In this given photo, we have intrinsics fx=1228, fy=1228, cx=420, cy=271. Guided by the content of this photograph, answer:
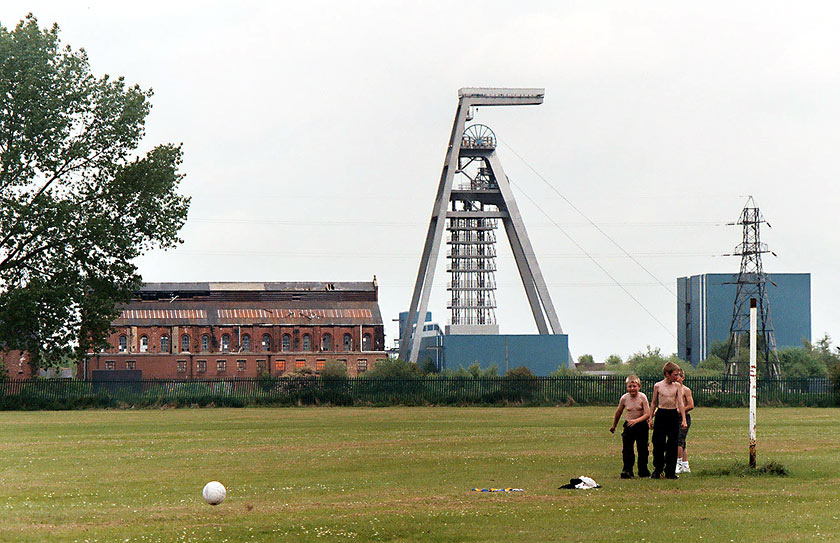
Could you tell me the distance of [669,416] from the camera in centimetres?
1988

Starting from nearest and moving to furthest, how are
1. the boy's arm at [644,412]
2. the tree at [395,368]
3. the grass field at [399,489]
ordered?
the grass field at [399,489], the boy's arm at [644,412], the tree at [395,368]

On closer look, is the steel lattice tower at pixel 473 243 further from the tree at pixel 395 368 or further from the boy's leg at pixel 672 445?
the boy's leg at pixel 672 445

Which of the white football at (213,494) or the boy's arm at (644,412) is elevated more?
the boy's arm at (644,412)

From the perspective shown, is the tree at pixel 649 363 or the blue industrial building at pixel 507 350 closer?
the tree at pixel 649 363

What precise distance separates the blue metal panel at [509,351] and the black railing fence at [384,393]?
46841mm

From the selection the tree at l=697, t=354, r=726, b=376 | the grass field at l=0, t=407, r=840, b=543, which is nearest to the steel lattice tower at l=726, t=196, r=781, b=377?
the tree at l=697, t=354, r=726, b=376

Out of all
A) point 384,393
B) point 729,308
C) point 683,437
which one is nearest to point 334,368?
point 729,308

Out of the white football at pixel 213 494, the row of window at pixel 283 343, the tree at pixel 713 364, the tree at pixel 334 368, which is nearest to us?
the white football at pixel 213 494

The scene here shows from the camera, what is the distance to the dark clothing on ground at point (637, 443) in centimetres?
1997

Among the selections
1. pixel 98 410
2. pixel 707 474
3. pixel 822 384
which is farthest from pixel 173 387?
pixel 707 474

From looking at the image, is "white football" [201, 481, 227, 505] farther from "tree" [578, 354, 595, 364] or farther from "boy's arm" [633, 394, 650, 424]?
"tree" [578, 354, 595, 364]

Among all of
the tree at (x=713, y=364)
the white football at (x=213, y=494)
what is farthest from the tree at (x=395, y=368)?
the white football at (x=213, y=494)

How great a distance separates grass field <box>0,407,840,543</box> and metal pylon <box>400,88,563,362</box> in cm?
7472

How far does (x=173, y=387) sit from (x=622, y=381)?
23539 mm
